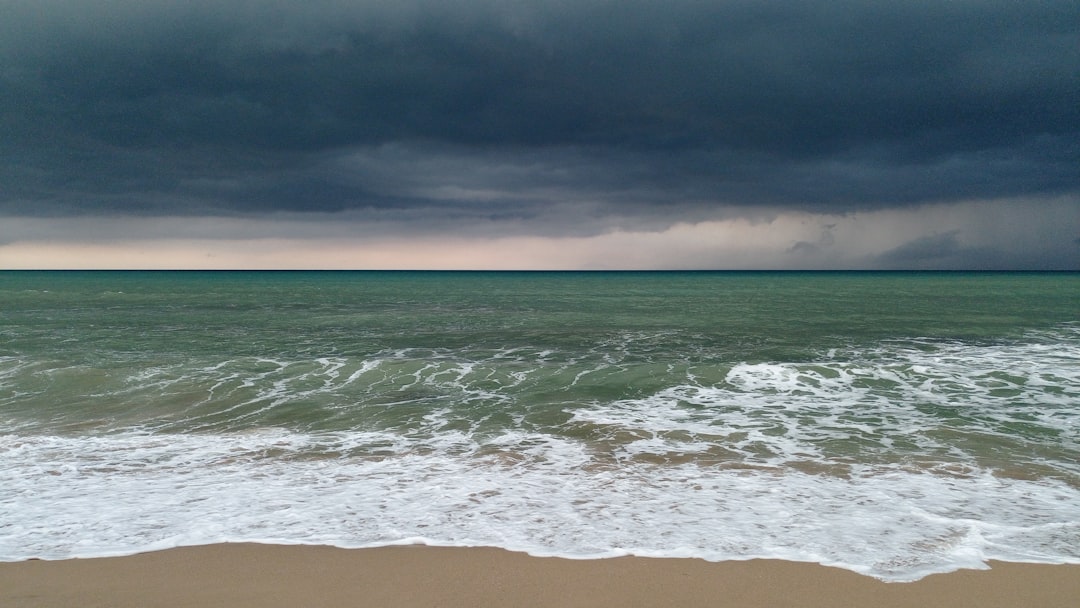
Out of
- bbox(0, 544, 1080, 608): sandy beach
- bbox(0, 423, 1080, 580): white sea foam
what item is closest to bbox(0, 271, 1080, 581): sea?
bbox(0, 423, 1080, 580): white sea foam

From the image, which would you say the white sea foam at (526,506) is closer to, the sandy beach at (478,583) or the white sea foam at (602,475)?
the white sea foam at (602,475)

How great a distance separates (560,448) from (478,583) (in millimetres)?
5133

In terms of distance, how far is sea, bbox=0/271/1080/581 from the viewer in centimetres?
706

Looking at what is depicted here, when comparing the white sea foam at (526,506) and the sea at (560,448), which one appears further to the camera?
the sea at (560,448)

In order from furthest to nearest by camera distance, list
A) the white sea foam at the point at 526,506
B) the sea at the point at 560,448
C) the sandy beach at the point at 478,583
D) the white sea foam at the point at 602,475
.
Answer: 1. the sea at the point at 560,448
2. the white sea foam at the point at 602,475
3. the white sea foam at the point at 526,506
4. the sandy beach at the point at 478,583

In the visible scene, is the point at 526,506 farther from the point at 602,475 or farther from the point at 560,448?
the point at 560,448

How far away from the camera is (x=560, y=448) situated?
36.0 feet

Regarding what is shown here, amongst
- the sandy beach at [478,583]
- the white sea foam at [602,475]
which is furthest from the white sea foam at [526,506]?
the sandy beach at [478,583]

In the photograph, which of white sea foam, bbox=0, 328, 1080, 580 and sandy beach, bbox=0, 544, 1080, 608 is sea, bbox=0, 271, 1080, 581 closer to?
white sea foam, bbox=0, 328, 1080, 580

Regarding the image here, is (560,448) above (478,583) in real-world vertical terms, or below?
below

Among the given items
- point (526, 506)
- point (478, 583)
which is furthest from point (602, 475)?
point (478, 583)

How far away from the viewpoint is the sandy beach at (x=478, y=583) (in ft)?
18.4

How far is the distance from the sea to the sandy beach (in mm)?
281

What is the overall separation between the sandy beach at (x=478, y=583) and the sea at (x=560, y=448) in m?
0.28
